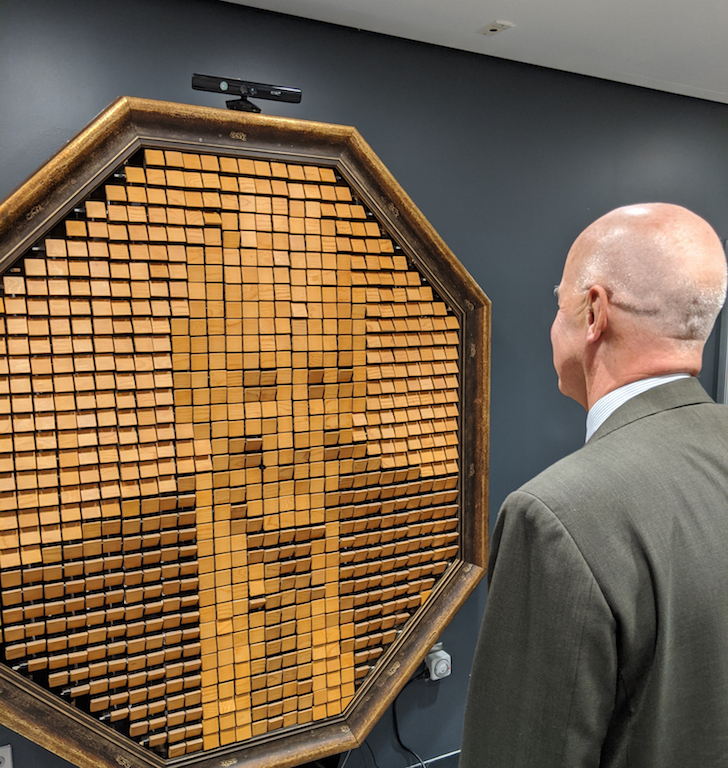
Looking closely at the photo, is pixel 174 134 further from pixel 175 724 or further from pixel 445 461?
pixel 175 724

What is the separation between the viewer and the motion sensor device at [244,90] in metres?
1.38

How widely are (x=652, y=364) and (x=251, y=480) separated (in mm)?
932

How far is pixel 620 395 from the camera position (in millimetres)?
901

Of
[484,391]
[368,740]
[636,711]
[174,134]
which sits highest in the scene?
[174,134]

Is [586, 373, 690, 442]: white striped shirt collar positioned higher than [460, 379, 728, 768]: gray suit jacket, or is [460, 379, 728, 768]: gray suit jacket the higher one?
[586, 373, 690, 442]: white striped shirt collar

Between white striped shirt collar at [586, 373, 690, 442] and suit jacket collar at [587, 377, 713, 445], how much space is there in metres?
0.01

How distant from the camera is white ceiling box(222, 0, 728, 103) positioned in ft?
5.50

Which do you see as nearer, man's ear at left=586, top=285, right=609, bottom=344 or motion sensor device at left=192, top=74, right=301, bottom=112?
man's ear at left=586, top=285, right=609, bottom=344

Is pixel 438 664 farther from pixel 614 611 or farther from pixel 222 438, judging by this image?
pixel 614 611

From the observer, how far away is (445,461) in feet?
5.69

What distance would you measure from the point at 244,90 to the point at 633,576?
1274 millimetres

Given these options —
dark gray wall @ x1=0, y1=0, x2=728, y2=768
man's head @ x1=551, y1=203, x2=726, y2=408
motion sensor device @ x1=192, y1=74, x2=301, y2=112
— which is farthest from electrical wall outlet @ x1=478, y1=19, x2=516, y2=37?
man's head @ x1=551, y1=203, x2=726, y2=408

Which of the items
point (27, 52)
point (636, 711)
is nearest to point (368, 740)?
point (636, 711)

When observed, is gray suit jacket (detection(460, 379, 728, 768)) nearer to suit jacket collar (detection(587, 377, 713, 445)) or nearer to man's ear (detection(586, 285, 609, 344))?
suit jacket collar (detection(587, 377, 713, 445))
